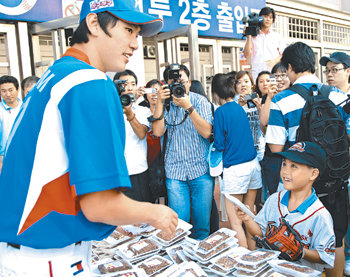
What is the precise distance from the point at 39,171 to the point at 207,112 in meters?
2.04

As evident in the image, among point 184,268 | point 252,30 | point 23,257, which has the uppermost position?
point 252,30

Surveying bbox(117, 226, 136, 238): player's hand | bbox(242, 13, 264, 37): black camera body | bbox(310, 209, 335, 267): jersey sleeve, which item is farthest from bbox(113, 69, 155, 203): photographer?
bbox(242, 13, 264, 37): black camera body

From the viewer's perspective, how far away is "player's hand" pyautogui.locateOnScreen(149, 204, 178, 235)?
3.36 ft

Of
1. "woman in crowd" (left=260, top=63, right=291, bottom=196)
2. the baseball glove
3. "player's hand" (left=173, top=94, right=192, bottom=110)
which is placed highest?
"player's hand" (left=173, top=94, right=192, bottom=110)

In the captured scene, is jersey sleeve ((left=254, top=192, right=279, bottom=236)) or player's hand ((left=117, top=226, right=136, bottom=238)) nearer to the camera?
jersey sleeve ((left=254, top=192, right=279, bottom=236))

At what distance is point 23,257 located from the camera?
100 centimetres

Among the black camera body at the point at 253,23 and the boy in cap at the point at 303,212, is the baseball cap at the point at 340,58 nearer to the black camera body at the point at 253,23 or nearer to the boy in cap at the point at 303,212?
the boy in cap at the point at 303,212

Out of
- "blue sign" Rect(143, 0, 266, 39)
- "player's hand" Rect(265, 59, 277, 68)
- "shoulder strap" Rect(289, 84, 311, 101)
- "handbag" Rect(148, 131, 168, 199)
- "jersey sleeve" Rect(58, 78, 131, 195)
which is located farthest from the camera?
"blue sign" Rect(143, 0, 266, 39)

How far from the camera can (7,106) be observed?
3812 mm

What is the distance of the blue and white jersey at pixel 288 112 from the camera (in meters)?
2.24

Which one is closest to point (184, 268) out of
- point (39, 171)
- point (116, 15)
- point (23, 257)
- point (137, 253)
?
point (137, 253)

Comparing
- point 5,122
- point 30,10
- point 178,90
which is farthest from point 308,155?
point 30,10

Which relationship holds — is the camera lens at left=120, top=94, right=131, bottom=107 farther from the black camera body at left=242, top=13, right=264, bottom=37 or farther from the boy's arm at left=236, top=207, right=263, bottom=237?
the black camera body at left=242, top=13, right=264, bottom=37

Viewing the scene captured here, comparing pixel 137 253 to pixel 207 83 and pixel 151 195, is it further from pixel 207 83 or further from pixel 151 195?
pixel 207 83
